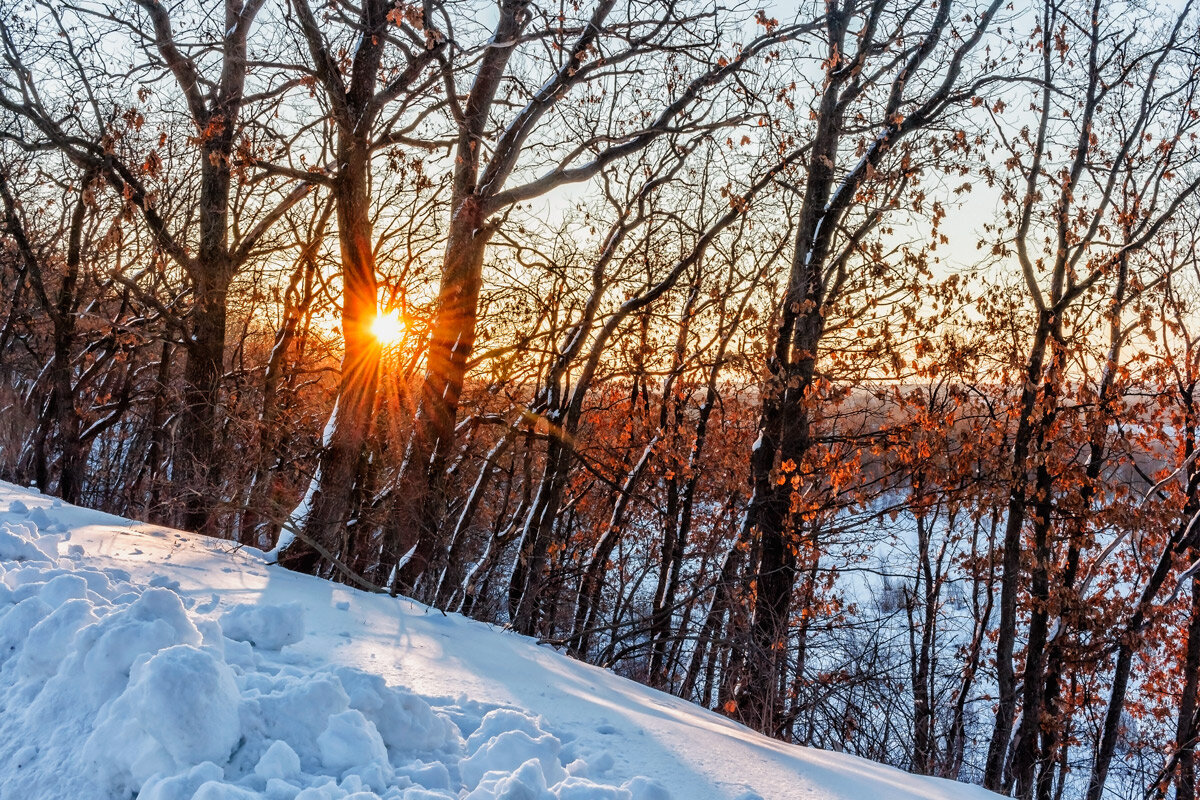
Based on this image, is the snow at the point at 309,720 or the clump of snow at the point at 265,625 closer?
the snow at the point at 309,720

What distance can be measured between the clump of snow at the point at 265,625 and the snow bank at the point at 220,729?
0.23 m

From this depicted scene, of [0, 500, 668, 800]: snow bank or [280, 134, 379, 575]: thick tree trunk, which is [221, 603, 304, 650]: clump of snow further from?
[280, 134, 379, 575]: thick tree trunk

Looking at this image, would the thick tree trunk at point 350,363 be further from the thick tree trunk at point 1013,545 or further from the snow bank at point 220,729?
the thick tree trunk at point 1013,545

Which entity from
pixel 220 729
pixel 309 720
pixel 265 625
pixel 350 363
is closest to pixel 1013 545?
pixel 350 363

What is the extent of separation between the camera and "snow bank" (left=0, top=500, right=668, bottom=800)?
230 centimetres

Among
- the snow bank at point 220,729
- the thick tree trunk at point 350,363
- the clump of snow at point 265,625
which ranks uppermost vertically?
the thick tree trunk at point 350,363

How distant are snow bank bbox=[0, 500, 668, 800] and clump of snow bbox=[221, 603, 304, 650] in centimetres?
23

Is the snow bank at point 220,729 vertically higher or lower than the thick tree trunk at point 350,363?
lower

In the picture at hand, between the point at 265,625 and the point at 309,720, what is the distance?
3.33 ft

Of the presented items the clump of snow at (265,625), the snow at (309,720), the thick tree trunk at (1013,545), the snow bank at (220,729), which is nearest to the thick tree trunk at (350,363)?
the snow at (309,720)

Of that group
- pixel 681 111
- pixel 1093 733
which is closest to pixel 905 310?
pixel 681 111

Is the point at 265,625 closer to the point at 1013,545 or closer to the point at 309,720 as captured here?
the point at 309,720

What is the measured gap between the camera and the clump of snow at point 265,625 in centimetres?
339

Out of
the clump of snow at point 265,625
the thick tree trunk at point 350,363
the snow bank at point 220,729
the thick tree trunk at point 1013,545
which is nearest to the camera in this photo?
the snow bank at point 220,729
